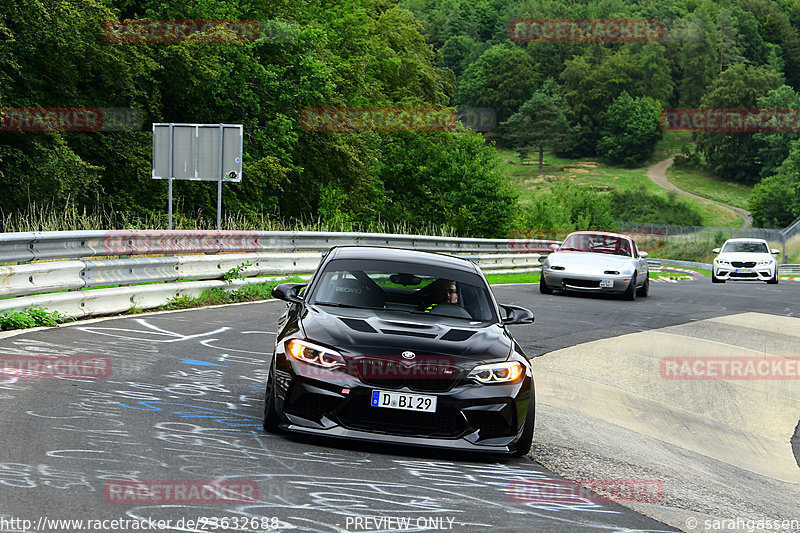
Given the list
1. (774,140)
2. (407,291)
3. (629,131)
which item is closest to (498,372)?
(407,291)

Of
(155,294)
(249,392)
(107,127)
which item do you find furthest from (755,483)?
(107,127)

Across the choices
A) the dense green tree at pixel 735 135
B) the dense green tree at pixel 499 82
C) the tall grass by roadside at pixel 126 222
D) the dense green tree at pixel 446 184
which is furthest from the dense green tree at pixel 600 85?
the tall grass by roadside at pixel 126 222

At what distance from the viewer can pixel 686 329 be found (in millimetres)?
15477

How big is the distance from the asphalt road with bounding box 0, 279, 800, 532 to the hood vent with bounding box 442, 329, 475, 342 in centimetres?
73

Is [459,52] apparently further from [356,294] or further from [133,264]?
[356,294]

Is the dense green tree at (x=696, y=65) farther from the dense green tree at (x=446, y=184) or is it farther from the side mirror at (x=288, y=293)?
the side mirror at (x=288, y=293)

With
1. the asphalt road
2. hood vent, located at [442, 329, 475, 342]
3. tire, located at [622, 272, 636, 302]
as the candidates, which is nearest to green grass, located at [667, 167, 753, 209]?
tire, located at [622, 272, 636, 302]

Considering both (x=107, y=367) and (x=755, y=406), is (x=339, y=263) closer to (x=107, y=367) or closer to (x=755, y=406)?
(x=107, y=367)

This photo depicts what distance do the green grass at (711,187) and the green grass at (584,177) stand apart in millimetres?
4673

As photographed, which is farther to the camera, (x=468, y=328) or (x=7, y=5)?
(x=7, y=5)

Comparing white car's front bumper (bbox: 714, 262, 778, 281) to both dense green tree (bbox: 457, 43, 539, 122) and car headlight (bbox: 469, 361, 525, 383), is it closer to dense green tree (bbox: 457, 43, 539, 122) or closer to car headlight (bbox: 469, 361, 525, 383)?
car headlight (bbox: 469, 361, 525, 383)

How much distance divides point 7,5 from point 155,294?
14.1 metres

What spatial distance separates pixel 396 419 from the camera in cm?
604

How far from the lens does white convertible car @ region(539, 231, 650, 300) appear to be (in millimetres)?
20375
